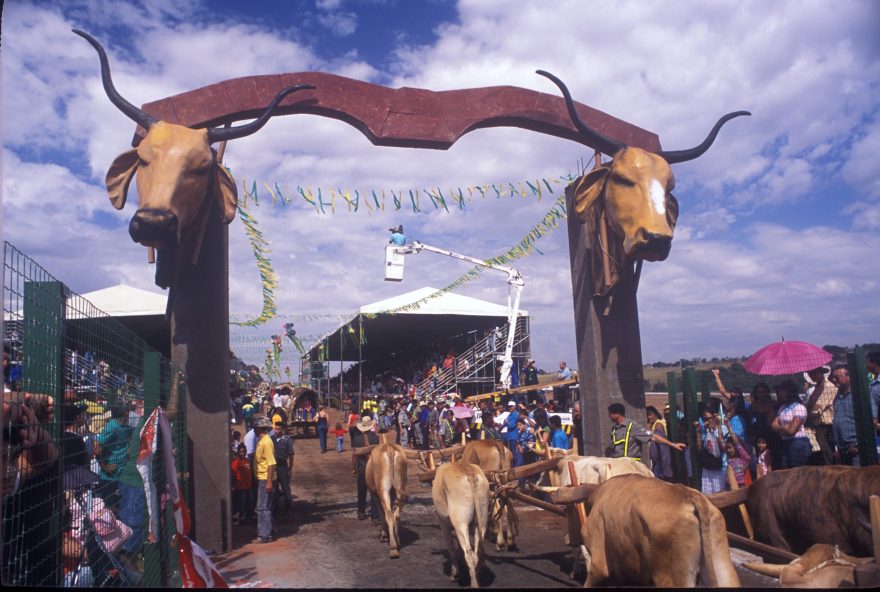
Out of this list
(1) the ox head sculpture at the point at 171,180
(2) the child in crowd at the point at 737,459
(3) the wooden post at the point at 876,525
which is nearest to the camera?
(3) the wooden post at the point at 876,525

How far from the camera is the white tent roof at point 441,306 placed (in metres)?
26.4

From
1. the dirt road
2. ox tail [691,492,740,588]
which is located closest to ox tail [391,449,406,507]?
the dirt road

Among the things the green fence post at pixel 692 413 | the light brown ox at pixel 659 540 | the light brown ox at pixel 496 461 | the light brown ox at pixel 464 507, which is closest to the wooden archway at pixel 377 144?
the green fence post at pixel 692 413

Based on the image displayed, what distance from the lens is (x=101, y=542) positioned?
4.52 metres

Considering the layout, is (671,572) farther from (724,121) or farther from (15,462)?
(724,121)

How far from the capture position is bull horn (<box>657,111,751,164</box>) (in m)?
9.35

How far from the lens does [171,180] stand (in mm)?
7449

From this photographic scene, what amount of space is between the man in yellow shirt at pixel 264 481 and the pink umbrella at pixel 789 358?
23.8 ft

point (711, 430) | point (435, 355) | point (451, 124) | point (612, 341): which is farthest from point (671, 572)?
point (435, 355)

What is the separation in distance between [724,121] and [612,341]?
363cm

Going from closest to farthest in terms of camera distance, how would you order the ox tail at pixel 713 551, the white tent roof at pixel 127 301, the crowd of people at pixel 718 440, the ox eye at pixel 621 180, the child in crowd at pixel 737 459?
the ox tail at pixel 713 551, the crowd of people at pixel 718 440, the child in crowd at pixel 737 459, the ox eye at pixel 621 180, the white tent roof at pixel 127 301

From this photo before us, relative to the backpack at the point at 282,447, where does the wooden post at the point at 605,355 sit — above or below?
above

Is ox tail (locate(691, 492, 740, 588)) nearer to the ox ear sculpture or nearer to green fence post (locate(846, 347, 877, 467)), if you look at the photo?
green fence post (locate(846, 347, 877, 467))

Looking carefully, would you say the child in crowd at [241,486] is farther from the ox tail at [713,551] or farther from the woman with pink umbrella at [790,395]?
the ox tail at [713,551]
